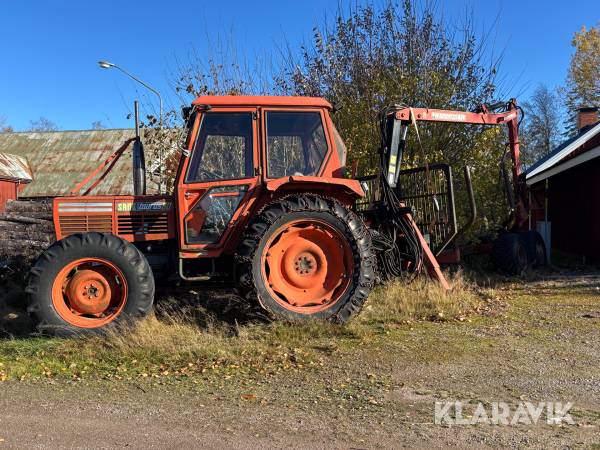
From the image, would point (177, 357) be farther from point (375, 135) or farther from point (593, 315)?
point (375, 135)

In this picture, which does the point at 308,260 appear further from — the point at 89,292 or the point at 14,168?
the point at 14,168

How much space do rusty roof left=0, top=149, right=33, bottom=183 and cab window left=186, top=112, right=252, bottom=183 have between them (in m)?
21.3

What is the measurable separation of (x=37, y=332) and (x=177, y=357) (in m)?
1.64

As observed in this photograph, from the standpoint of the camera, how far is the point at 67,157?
27.4m

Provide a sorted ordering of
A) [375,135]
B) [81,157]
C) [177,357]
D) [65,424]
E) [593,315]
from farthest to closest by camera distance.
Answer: [81,157] → [375,135] → [593,315] → [177,357] → [65,424]

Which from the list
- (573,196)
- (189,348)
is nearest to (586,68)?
(573,196)

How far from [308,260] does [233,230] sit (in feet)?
2.83

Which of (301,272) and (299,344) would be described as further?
(301,272)

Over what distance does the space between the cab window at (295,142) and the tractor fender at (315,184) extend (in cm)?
19

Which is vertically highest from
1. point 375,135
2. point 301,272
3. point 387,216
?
point 375,135

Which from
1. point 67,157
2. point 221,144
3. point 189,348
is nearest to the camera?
point 189,348

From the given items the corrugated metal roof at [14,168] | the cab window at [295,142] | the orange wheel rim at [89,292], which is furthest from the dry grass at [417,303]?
the corrugated metal roof at [14,168]

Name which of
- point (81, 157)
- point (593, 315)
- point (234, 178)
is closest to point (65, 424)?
point (234, 178)

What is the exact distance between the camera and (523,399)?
3.67 m
